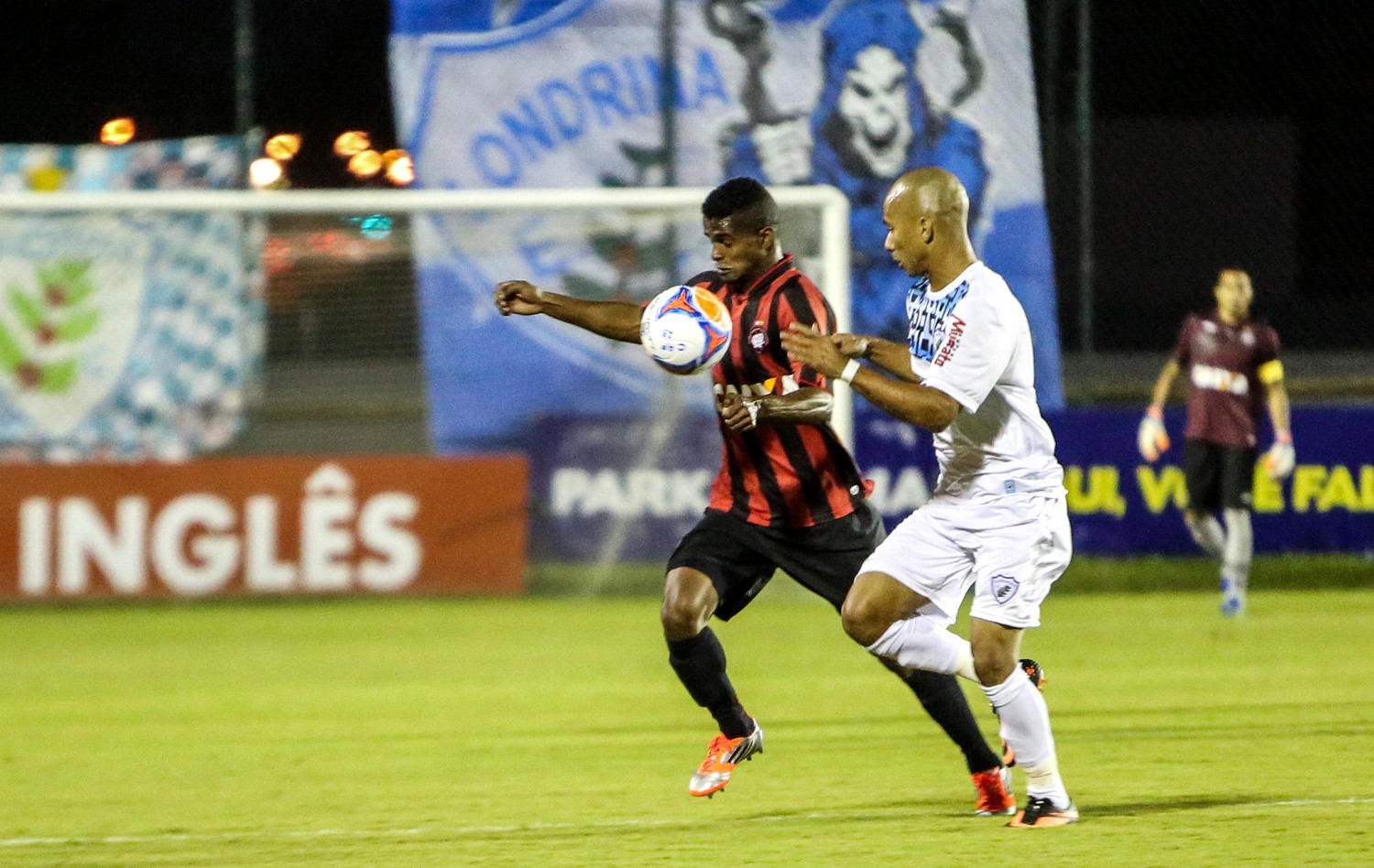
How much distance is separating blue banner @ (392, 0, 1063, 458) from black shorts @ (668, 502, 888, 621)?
8396mm

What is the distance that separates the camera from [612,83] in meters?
15.2

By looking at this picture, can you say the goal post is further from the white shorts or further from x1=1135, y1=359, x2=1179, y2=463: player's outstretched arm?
A: the white shorts

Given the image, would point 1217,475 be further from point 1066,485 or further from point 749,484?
point 749,484

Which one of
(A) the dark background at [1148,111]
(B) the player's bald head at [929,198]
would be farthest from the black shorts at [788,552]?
(A) the dark background at [1148,111]

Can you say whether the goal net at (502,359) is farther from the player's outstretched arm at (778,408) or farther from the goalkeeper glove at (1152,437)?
the player's outstretched arm at (778,408)

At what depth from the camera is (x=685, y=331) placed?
623 centimetres

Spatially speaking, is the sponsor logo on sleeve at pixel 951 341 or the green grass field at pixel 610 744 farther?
the green grass field at pixel 610 744

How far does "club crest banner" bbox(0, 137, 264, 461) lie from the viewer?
13.9 meters

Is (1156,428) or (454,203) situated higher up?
(454,203)

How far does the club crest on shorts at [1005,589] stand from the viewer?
5.91m

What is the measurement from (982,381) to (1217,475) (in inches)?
301

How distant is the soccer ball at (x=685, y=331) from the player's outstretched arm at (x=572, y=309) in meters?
0.39

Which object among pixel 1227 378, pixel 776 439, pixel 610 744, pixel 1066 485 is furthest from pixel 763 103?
pixel 776 439

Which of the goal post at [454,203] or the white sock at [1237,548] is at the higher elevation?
the goal post at [454,203]
